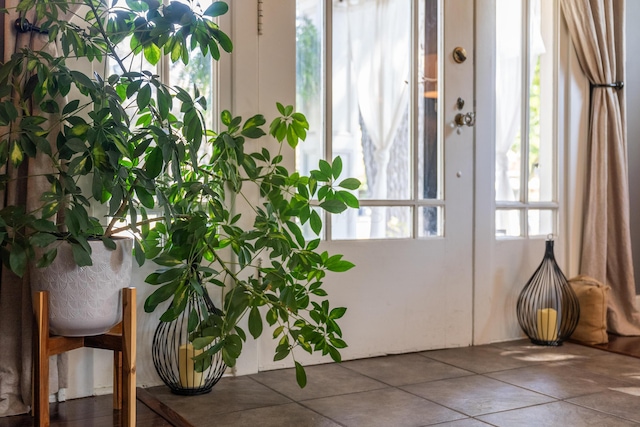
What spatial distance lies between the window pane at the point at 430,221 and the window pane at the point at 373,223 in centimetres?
7

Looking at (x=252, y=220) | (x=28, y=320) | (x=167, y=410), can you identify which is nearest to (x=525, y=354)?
(x=252, y=220)

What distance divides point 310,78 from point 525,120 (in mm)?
1186

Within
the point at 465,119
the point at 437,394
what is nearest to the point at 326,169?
the point at 437,394

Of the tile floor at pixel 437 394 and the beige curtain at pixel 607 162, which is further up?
the beige curtain at pixel 607 162

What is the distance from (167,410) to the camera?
7.04ft

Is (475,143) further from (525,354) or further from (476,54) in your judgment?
(525,354)

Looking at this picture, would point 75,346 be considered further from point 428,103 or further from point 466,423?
point 428,103

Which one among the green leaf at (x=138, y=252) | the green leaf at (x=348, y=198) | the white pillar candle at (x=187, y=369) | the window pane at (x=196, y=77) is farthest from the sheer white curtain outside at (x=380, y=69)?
the green leaf at (x=138, y=252)

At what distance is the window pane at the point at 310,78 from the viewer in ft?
9.14

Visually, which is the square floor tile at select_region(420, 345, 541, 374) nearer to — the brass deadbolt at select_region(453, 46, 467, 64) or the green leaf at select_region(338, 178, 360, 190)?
the green leaf at select_region(338, 178, 360, 190)

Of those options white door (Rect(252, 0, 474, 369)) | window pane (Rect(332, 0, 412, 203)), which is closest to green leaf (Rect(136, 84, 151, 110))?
white door (Rect(252, 0, 474, 369))

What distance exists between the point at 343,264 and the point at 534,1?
1.97 metres

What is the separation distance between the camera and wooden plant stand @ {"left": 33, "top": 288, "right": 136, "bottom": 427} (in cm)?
186

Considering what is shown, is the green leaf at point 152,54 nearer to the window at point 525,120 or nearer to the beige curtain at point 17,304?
the beige curtain at point 17,304
